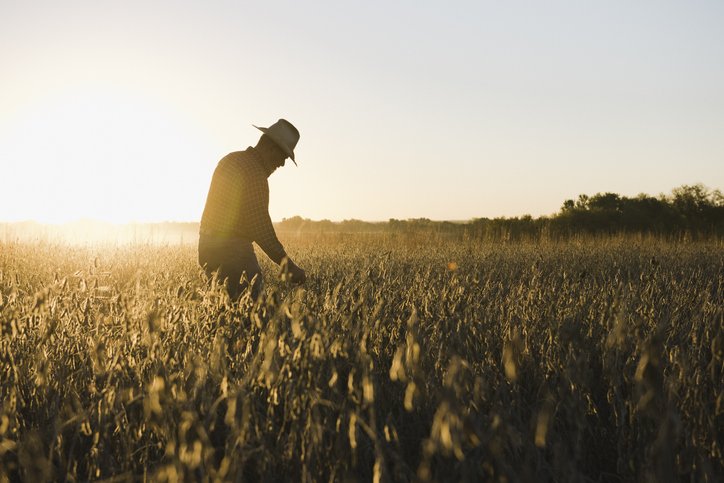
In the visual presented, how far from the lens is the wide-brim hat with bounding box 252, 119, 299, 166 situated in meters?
5.15

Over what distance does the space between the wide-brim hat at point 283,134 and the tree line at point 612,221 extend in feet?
43.7

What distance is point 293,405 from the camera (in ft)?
4.89

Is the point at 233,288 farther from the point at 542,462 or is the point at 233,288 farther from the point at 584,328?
the point at 542,462

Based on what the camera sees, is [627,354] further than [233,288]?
No

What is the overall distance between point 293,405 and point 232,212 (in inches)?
151

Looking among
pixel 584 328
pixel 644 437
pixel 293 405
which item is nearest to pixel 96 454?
pixel 293 405

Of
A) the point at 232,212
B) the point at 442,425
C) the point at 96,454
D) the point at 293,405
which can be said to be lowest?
the point at 96,454

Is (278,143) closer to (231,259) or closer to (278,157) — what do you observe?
(278,157)

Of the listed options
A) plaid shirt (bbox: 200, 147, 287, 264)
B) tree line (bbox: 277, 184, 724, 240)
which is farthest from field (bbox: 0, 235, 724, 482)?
tree line (bbox: 277, 184, 724, 240)

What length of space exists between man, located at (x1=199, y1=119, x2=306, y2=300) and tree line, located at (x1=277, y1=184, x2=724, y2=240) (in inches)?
531

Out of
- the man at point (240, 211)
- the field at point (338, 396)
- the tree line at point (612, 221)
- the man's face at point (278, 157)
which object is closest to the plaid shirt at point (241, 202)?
the man at point (240, 211)

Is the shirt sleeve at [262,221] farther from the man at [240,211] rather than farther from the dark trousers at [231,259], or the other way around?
the dark trousers at [231,259]

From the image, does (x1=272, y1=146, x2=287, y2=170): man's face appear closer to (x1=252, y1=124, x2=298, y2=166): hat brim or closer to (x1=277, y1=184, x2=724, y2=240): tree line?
(x1=252, y1=124, x2=298, y2=166): hat brim

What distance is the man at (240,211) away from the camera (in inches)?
197
